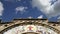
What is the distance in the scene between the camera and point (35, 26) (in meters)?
29.8

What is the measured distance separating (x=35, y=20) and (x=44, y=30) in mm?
2281

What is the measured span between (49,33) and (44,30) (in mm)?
975

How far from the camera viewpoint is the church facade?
29125mm

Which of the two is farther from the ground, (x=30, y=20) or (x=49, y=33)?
(x=30, y=20)

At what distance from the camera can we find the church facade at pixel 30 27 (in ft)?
95.6

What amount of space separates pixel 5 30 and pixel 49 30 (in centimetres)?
677

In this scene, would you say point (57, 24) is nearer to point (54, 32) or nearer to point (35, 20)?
point (54, 32)

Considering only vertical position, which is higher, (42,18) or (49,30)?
→ (42,18)

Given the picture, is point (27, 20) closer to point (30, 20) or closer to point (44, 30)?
point (30, 20)

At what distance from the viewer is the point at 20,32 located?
29.1m

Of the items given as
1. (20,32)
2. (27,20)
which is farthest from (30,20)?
(20,32)

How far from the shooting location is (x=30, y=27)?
97.8 ft

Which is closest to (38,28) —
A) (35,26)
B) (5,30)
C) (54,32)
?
(35,26)

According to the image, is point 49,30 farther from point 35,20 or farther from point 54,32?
point 35,20
